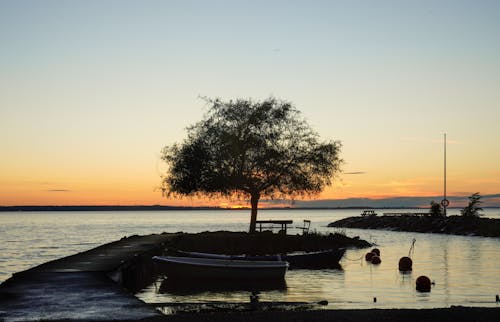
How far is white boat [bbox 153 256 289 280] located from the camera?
3641cm

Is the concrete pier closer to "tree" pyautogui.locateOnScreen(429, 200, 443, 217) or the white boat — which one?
the white boat

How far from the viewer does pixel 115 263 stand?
111ft

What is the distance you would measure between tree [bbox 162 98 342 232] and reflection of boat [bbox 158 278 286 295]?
17508 mm

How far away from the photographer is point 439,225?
4023 inches

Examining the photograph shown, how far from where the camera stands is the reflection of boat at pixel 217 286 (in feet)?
113

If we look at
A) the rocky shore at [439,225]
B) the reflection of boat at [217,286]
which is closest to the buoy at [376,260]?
the reflection of boat at [217,286]

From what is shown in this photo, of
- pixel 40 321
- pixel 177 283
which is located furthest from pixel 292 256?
pixel 40 321

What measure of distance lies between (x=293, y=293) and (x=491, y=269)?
19.0m

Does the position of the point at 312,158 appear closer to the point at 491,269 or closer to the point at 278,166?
the point at 278,166

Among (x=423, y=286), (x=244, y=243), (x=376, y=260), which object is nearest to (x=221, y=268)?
(x=423, y=286)

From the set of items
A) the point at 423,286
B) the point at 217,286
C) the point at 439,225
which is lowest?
the point at 217,286

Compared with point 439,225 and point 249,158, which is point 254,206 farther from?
point 439,225

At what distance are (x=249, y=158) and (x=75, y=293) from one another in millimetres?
32036

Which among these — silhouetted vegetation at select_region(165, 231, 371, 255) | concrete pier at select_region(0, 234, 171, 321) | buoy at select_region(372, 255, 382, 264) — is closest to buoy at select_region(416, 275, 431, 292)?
concrete pier at select_region(0, 234, 171, 321)
